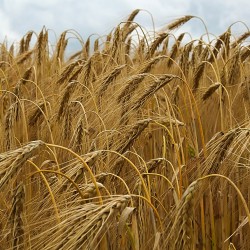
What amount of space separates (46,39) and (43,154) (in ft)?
7.44

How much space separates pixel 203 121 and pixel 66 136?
0.93m

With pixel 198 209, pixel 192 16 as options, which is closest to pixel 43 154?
pixel 198 209

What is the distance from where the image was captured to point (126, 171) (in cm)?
246

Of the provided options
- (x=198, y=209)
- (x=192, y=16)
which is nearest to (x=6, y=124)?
(x=198, y=209)

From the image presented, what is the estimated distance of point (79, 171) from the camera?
1.63 metres

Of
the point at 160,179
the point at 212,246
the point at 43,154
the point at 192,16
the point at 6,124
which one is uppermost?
the point at 192,16

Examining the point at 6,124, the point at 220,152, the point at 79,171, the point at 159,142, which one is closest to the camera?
the point at 79,171

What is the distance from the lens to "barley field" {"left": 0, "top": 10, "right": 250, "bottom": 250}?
1455 millimetres

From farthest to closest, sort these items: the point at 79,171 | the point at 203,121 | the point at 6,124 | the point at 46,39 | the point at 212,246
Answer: the point at 46,39, the point at 203,121, the point at 6,124, the point at 212,246, the point at 79,171

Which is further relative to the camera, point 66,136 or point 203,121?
point 203,121

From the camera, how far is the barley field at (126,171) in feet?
4.77

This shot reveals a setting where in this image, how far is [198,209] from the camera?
2.31 metres

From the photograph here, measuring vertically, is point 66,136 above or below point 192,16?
below

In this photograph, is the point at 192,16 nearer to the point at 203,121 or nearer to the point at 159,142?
the point at 203,121
